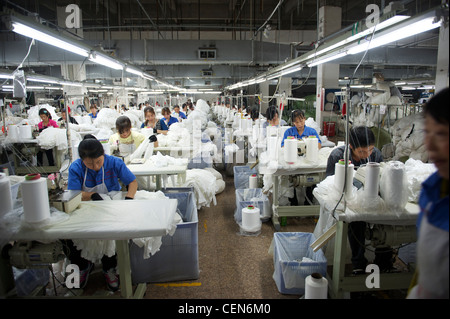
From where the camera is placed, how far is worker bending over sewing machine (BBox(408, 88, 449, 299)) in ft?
3.24

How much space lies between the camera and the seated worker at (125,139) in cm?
469

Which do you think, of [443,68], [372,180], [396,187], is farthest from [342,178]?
[443,68]

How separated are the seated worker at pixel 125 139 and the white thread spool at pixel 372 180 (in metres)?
3.51

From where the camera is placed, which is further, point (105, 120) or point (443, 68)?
point (105, 120)

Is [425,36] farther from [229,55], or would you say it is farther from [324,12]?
[229,55]

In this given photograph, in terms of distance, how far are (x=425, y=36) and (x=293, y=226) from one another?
26.4ft

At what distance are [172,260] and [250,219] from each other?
1.30 m

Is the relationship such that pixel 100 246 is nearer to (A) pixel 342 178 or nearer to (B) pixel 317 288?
(B) pixel 317 288

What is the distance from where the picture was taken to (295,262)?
266 cm

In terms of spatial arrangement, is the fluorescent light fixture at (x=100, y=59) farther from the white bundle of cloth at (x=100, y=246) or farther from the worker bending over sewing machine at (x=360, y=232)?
the worker bending over sewing machine at (x=360, y=232)

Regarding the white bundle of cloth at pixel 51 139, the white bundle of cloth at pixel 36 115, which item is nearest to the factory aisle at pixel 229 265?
the white bundle of cloth at pixel 51 139

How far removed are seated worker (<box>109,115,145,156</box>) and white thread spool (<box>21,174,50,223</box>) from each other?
2.72m

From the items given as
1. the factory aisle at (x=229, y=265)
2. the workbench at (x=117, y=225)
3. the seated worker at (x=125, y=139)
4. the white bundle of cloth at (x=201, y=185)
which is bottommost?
the factory aisle at (x=229, y=265)

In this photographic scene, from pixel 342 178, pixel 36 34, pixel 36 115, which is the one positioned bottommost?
pixel 342 178
